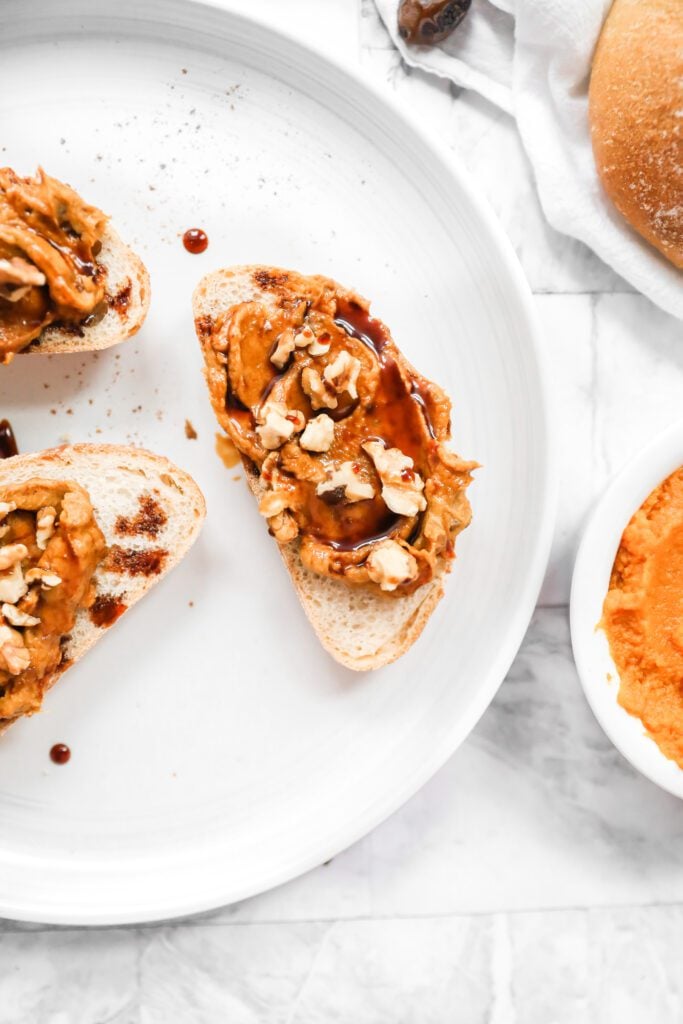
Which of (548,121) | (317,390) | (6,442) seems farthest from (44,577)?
(548,121)

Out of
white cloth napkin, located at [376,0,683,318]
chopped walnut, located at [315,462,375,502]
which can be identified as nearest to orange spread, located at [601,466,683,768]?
white cloth napkin, located at [376,0,683,318]

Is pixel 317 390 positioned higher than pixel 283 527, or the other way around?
pixel 317 390

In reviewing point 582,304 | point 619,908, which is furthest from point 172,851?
point 582,304

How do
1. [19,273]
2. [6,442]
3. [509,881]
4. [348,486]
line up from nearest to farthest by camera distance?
[19,273] → [348,486] → [6,442] → [509,881]

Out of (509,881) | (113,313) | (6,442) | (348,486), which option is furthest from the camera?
(509,881)

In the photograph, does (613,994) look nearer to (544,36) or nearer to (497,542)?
(497,542)

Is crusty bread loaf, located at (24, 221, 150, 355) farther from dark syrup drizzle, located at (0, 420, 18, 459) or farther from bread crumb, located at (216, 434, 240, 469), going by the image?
bread crumb, located at (216, 434, 240, 469)

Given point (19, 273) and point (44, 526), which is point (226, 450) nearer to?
point (44, 526)
